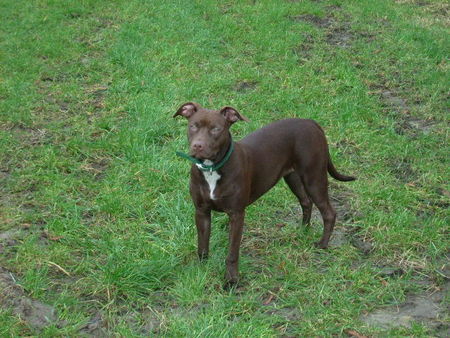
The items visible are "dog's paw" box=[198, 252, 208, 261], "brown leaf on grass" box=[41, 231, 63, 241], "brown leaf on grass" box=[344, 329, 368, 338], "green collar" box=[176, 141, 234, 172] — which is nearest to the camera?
"brown leaf on grass" box=[344, 329, 368, 338]

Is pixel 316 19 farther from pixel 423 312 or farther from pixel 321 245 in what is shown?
pixel 423 312

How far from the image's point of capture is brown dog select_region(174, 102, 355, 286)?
4086 mm

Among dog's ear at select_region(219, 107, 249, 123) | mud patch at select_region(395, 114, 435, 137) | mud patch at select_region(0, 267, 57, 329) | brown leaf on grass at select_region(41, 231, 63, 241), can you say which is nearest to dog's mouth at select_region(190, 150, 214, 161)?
dog's ear at select_region(219, 107, 249, 123)

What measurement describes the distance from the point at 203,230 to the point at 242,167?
1.75 ft

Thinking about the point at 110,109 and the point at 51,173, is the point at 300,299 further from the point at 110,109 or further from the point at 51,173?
the point at 110,109

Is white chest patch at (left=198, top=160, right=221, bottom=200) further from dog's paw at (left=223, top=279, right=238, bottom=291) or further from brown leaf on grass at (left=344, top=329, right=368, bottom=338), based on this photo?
brown leaf on grass at (left=344, top=329, right=368, bottom=338)

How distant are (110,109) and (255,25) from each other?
3632 mm

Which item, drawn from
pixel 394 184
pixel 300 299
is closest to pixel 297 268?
pixel 300 299

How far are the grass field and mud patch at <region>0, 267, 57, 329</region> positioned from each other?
0.04 ft

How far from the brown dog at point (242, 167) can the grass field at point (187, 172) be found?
0.28 metres

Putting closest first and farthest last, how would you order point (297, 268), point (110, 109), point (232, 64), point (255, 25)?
point (297, 268) < point (110, 109) < point (232, 64) < point (255, 25)

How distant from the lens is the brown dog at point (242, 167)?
13.4 ft

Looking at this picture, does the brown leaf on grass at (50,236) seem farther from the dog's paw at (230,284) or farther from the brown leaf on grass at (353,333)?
the brown leaf on grass at (353,333)

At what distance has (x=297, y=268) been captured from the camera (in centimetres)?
455
